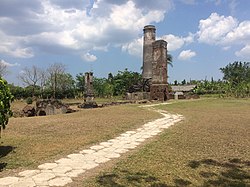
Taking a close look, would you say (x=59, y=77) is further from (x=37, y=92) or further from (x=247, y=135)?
(x=247, y=135)

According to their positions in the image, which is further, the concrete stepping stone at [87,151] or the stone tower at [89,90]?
the stone tower at [89,90]

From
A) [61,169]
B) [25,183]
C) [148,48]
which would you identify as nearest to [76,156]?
[61,169]

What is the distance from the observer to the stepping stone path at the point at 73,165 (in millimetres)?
4139

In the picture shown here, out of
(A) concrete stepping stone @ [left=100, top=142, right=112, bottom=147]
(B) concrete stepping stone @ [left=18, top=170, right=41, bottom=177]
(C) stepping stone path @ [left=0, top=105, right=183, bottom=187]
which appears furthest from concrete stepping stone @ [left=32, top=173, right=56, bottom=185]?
(A) concrete stepping stone @ [left=100, top=142, right=112, bottom=147]

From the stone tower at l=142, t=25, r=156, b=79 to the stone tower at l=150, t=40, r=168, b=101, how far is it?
16.4 ft

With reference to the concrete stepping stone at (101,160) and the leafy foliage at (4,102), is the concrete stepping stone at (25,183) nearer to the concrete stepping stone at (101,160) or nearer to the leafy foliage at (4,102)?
Result: the concrete stepping stone at (101,160)

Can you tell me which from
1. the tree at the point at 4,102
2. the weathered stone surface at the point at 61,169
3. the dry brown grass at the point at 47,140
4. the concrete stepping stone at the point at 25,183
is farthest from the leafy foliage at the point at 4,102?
the concrete stepping stone at the point at 25,183

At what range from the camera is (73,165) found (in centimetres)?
502

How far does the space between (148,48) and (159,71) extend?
6.65 m

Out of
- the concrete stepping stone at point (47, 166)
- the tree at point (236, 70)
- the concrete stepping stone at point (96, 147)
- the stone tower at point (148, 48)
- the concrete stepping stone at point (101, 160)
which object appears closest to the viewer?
the concrete stepping stone at point (47, 166)

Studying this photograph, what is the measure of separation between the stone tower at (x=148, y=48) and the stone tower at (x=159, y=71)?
196 inches

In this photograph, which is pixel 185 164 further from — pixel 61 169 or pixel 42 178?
pixel 42 178

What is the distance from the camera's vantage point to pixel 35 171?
465 cm

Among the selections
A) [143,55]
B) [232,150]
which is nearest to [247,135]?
A: [232,150]
